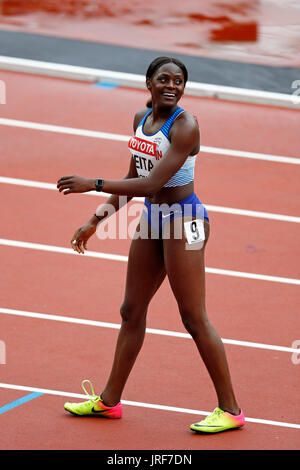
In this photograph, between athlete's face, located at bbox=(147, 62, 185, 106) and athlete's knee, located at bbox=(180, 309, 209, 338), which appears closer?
athlete's face, located at bbox=(147, 62, 185, 106)

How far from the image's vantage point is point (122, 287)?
874 centimetres

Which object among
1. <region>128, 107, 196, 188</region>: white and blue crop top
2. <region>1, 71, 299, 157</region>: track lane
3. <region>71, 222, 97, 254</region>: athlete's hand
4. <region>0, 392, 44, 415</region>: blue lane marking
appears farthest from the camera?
<region>1, 71, 299, 157</region>: track lane

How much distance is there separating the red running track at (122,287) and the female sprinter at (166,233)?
40cm

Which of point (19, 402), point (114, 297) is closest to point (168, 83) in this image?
point (19, 402)

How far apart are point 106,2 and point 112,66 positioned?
173 inches

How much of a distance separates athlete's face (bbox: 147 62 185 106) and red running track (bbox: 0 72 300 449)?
2205 millimetres

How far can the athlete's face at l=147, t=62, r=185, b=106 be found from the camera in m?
5.69

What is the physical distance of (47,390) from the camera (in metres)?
6.81

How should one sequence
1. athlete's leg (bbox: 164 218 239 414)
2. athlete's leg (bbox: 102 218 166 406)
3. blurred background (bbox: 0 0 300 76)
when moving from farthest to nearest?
1. blurred background (bbox: 0 0 300 76)
2. athlete's leg (bbox: 102 218 166 406)
3. athlete's leg (bbox: 164 218 239 414)
